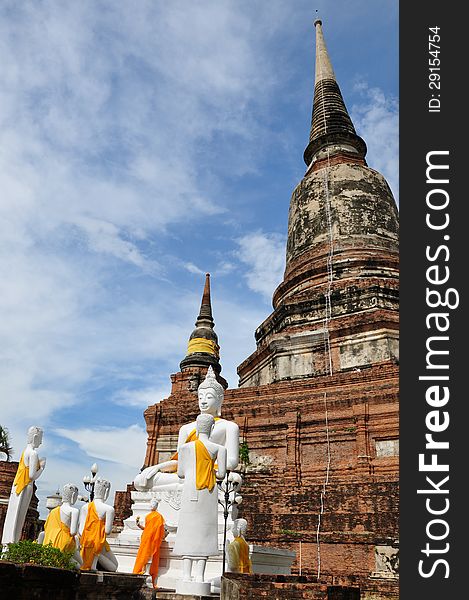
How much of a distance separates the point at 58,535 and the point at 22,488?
184cm

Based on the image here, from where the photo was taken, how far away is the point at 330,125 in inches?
1118

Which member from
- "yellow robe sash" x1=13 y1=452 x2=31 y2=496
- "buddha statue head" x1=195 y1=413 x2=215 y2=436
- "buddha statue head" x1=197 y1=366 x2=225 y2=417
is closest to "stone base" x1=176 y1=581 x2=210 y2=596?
Answer: "buddha statue head" x1=195 y1=413 x2=215 y2=436

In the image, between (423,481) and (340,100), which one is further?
(340,100)

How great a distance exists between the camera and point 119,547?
9.62m

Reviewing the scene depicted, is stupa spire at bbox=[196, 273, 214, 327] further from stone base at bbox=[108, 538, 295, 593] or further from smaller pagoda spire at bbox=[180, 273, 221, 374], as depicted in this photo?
stone base at bbox=[108, 538, 295, 593]

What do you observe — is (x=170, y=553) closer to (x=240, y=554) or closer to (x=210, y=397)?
(x=240, y=554)

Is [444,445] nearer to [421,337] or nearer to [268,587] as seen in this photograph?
[421,337]

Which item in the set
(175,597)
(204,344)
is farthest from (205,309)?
(175,597)

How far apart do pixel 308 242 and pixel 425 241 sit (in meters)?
18.2

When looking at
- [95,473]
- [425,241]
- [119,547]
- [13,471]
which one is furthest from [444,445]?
[13,471]

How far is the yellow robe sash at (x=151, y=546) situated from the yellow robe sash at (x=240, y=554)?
124cm

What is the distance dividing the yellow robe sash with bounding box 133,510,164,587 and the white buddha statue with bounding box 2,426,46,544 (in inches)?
79.0

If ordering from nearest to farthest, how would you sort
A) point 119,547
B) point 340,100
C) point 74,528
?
point 74,528 < point 119,547 < point 340,100

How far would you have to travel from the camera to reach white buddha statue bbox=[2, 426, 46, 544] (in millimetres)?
8719
